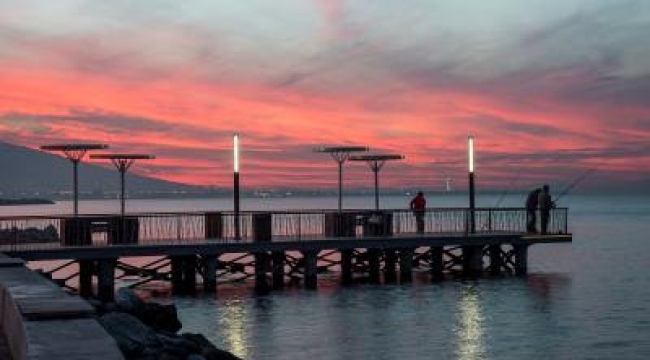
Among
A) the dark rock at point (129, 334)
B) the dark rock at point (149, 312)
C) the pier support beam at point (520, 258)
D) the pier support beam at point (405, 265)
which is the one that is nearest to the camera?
the dark rock at point (129, 334)

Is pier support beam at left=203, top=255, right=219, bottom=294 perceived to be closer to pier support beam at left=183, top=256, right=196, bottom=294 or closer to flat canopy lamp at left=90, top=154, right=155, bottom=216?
pier support beam at left=183, top=256, right=196, bottom=294

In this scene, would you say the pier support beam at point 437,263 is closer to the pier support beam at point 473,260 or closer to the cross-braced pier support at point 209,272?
the pier support beam at point 473,260

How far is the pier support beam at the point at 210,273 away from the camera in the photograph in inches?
1248

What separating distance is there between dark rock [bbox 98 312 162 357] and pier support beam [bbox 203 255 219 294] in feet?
55.4

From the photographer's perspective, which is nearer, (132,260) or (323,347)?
(323,347)

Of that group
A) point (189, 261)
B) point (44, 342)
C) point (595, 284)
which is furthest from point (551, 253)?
point (44, 342)

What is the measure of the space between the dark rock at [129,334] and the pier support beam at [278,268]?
61.5ft

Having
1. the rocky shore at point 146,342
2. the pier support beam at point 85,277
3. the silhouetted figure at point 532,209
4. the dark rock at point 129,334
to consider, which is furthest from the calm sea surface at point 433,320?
the dark rock at point 129,334

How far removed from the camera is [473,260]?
37.7m

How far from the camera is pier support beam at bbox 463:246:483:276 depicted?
37.4 metres

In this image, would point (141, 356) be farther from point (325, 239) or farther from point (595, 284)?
point (595, 284)

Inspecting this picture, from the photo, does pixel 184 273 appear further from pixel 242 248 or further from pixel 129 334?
pixel 129 334

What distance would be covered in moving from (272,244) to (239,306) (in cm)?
363

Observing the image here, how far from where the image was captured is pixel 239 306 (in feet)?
94.5
